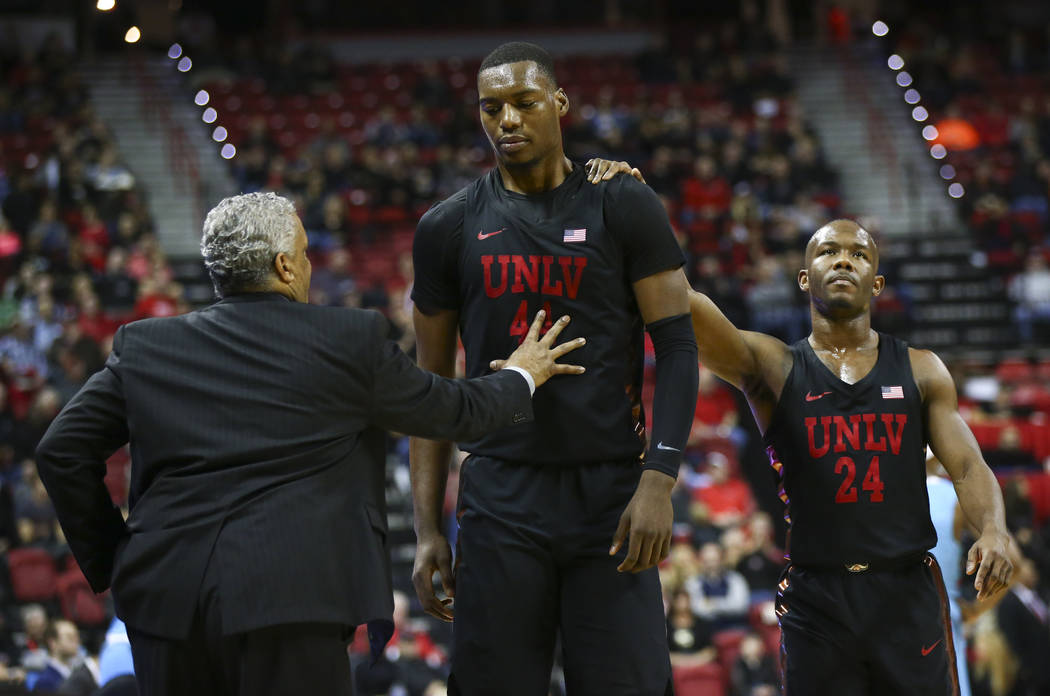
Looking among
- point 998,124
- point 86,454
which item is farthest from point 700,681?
point 998,124

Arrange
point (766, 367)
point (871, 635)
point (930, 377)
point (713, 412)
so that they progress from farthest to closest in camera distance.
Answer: point (713, 412) < point (766, 367) < point (930, 377) < point (871, 635)

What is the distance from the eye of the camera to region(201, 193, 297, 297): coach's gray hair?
3068 millimetres

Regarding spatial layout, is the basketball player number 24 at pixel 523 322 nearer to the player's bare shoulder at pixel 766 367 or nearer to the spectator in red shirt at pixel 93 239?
the player's bare shoulder at pixel 766 367

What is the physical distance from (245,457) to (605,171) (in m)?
1.25

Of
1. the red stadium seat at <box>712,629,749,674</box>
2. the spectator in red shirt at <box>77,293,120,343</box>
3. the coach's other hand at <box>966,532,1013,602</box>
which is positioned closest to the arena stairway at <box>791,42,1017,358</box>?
the red stadium seat at <box>712,629,749,674</box>

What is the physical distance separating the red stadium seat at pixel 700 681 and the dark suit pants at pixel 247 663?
5.93m

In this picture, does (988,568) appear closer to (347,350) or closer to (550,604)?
(550,604)

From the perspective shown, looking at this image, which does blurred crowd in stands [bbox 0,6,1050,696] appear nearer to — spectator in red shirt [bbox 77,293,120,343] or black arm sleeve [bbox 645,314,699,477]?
spectator in red shirt [bbox 77,293,120,343]

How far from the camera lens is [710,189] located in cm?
1630

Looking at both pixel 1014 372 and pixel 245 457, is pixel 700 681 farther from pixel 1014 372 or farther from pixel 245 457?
pixel 245 457

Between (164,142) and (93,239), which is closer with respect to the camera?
(93,239)

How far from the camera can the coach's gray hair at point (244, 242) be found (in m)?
3.07

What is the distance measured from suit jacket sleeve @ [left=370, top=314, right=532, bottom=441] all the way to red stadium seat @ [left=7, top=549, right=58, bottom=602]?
6.57 m

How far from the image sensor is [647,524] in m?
3.07
